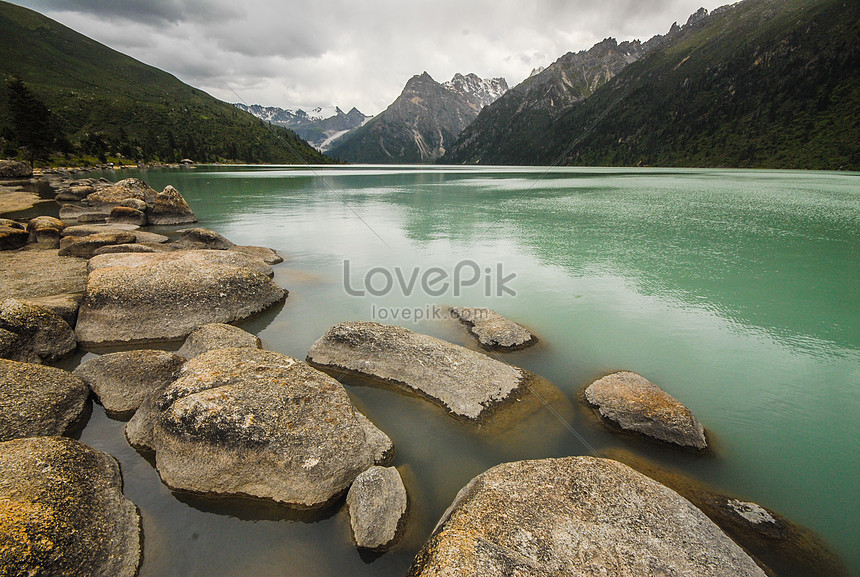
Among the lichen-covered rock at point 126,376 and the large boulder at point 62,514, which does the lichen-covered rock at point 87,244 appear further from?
the large boulder at point 62,514

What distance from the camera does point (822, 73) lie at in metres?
151

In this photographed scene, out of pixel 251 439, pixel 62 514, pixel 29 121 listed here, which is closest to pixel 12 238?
pixel 62 514

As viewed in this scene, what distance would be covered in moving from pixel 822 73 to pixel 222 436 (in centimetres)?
24165

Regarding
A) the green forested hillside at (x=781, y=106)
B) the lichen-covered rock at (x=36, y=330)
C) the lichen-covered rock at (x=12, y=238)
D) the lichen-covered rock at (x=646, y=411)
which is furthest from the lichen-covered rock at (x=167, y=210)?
the green forested hillside at (x=781, y=106)

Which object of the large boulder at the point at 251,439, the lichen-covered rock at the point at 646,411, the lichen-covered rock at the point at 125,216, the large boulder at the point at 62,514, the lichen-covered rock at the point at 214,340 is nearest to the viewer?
the large boulder at the point at 62,514

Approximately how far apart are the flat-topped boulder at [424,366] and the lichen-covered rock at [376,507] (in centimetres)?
274

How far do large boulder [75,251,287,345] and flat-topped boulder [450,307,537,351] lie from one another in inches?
339

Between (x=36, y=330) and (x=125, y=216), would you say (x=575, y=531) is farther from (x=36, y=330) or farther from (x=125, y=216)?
(x=125, y=216)

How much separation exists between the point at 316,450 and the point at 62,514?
138 inches

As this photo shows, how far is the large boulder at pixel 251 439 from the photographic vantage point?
652cm

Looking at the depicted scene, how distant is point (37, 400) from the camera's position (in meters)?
7.52

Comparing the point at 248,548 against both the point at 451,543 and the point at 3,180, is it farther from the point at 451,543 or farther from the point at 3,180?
the point at 3,180

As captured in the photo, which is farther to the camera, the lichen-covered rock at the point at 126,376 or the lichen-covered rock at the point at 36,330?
the lichen-covered rock at the point at 36,330

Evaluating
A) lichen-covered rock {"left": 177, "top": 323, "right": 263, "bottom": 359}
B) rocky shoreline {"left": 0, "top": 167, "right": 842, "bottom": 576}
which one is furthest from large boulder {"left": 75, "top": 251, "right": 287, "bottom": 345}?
lichen-covered rock {"left": 177, "top": 323, "right": 263, "bottom": 359}
